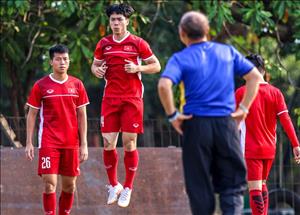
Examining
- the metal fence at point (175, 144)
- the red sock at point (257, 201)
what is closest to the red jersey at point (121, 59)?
the red sock at point (257, 201)

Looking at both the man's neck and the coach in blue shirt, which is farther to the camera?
the man's neck

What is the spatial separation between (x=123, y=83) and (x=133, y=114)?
39cm

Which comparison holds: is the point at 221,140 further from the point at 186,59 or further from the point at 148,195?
the point at 148,195

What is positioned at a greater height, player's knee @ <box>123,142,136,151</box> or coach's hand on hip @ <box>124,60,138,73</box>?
coach's hand on hip @ <box>124,60,138,73</box>

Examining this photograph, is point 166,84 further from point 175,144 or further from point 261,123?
point 175,144

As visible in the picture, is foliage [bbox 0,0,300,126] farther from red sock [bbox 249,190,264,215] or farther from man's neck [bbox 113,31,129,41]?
red sock [bbox 249,190,264,215]

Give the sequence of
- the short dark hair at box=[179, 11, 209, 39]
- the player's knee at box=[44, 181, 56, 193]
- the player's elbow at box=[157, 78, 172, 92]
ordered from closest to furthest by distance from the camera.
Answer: the player's elbow at box=[157, 78, 172, 92] < the short dark hair at box=[179, 11, 209, 39] < the player's knee at box=[44, 181, 56, 193]

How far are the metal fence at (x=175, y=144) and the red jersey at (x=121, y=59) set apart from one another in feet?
15.4

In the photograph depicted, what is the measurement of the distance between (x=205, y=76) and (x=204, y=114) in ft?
1.17

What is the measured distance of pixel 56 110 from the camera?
1220 cm

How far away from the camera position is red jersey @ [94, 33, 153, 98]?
12094mm

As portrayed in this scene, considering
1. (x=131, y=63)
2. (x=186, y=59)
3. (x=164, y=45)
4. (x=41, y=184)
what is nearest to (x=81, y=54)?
(x=41, y=184)

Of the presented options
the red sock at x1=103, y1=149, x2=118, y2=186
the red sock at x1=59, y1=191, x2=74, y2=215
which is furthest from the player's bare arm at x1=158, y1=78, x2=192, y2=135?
the red sock at x1=59, y1=191, x2=74, y2=215

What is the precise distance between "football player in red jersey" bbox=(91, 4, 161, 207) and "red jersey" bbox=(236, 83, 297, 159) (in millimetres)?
1411
